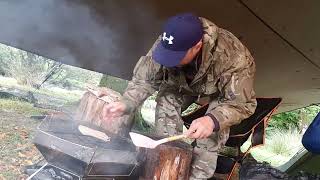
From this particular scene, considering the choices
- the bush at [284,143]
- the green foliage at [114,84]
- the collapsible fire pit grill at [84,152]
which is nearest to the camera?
the collapsible fire pit grill at [84,152]

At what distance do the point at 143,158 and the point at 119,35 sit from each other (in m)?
1.83

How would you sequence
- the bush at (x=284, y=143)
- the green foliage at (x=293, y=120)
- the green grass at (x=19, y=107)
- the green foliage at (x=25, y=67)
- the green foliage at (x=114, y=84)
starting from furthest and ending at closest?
the green foliage at (x=293, y=120) < the bush at (x=284, y=143) < the green foliage at (x=25, y=67) < the green foliage at (x=114, y=84) < the green grass at (x=19, y=107)

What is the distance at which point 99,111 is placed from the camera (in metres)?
3.60

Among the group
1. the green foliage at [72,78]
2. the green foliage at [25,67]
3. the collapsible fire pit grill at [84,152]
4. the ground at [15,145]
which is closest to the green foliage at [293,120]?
the green foliage at [72,78]

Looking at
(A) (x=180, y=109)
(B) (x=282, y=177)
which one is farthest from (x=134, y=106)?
(B) (x=282, y=177)

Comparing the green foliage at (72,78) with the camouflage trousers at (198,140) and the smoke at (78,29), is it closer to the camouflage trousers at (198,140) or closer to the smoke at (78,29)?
the smoke at (78,29)

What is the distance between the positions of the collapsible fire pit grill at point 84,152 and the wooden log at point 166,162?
0.28 ft

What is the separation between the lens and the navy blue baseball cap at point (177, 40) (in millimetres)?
2721

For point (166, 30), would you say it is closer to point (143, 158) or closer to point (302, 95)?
point (143, 158)

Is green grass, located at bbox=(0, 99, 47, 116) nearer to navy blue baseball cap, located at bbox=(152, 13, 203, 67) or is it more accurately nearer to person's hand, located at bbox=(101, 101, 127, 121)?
person's hand, located at bbox=(101, 101, 127, 121)

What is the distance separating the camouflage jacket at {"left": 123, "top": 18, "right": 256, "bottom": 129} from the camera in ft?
9.95

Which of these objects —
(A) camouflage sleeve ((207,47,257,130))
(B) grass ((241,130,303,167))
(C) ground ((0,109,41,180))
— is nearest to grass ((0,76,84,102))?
(C) ground ((0,109,41,180))

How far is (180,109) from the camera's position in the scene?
Answer: 380 cm

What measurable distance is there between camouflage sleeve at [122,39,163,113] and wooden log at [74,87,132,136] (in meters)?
0.28
